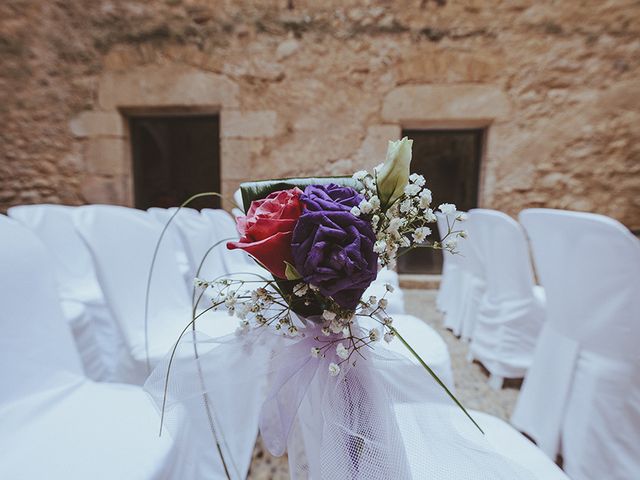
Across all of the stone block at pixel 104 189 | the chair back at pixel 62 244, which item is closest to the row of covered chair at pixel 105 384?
the chair back at pixel 62 244

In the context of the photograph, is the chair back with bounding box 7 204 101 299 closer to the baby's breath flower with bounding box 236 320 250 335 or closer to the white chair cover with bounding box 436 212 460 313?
the baby's breath flower with bounding box 236 320 250 335

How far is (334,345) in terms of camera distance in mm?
534

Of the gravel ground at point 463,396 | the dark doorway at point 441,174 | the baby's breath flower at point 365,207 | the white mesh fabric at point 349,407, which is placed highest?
the dark doorway at point 441,174

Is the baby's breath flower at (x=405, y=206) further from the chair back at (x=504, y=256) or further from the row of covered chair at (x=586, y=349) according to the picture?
the chair back at (x=504, y=256)

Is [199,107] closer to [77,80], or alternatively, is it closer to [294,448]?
[77,80]

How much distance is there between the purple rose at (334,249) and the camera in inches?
16.7

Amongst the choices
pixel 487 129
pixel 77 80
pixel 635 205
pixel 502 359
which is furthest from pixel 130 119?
pixel 635 205

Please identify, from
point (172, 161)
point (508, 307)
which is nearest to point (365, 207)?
point (508, 307)

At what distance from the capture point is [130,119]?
4.48 metres

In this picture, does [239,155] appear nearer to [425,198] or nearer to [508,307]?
[508,307]

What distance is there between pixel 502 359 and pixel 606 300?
3.10 ft

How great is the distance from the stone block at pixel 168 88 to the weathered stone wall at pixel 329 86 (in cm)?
2

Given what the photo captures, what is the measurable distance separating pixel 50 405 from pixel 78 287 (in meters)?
1.44

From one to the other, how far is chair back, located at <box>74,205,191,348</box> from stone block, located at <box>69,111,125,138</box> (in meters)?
3.59
